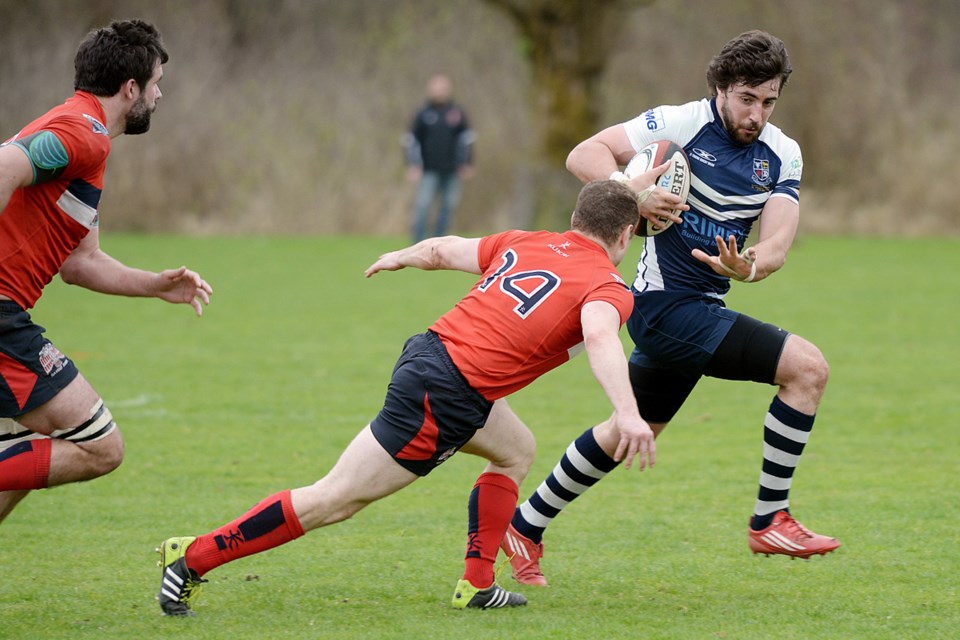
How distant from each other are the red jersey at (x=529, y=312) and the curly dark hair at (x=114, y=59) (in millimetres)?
1486

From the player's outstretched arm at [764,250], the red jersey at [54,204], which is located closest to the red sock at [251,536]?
the red jersey at [54,204]

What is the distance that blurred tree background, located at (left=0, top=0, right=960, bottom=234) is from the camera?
21.8m

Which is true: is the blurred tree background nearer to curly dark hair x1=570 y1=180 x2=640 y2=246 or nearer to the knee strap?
curly dark hair x1=570 y1=180 x2=640 y2=246

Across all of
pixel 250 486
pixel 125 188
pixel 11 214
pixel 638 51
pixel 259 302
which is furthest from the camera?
Answer: pixel 638 51

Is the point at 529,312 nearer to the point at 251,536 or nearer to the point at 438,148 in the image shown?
the point at 251,536

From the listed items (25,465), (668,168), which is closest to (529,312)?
(668,168)

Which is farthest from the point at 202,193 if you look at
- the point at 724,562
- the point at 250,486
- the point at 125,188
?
the point at 724,562

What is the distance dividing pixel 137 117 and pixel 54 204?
19.2 inches

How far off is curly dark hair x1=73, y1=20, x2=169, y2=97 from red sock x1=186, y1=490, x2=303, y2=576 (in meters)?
1.64

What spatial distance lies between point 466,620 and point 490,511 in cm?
44

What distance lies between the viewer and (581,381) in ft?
33.7

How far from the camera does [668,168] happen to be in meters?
5.05

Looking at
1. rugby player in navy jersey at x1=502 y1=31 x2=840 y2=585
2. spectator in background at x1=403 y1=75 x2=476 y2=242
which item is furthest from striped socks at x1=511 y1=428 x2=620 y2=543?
spectator in background at x1=403 y1=75 x2=476 y2=242

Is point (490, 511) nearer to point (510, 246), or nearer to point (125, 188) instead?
point (510, 246)
